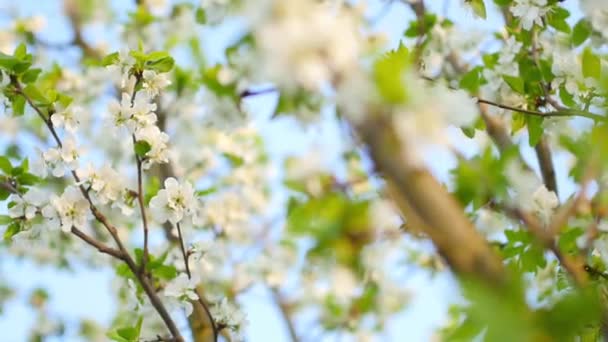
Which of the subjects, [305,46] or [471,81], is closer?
[305,46]

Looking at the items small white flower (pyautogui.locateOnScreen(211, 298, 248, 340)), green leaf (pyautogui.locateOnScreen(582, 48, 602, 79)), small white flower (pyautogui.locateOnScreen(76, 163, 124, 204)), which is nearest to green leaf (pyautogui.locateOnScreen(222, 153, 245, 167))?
small white flower (pyautogui.locateOnScreen(211, 298, 248, 340))

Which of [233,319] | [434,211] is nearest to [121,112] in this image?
[233,319]

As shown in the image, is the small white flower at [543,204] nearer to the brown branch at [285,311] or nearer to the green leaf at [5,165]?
the green leaf at [5,165]

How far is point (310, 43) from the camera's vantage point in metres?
0.68

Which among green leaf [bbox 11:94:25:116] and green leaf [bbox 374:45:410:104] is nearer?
green leaf [bbox 374:45:410:104]

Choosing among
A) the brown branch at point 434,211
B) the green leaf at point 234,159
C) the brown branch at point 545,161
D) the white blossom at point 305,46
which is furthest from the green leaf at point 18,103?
the green leaf at point 234,159

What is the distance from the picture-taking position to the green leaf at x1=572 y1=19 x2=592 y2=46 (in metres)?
1.77

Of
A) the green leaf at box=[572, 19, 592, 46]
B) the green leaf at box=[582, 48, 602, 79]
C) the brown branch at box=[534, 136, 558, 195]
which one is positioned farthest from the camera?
the brown branch at box=[534, 136, 558, 195]

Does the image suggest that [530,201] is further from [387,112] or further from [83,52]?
[83,52]

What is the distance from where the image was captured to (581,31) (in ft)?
5.80

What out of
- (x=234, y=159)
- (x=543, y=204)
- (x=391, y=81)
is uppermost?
(x=234, y=159)

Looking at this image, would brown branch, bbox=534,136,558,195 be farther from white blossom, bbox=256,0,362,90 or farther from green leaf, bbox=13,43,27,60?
white blossom, bbox=256,0,362,90

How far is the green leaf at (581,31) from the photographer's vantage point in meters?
1.77

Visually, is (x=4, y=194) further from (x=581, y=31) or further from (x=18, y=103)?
(x=581, y=31)
